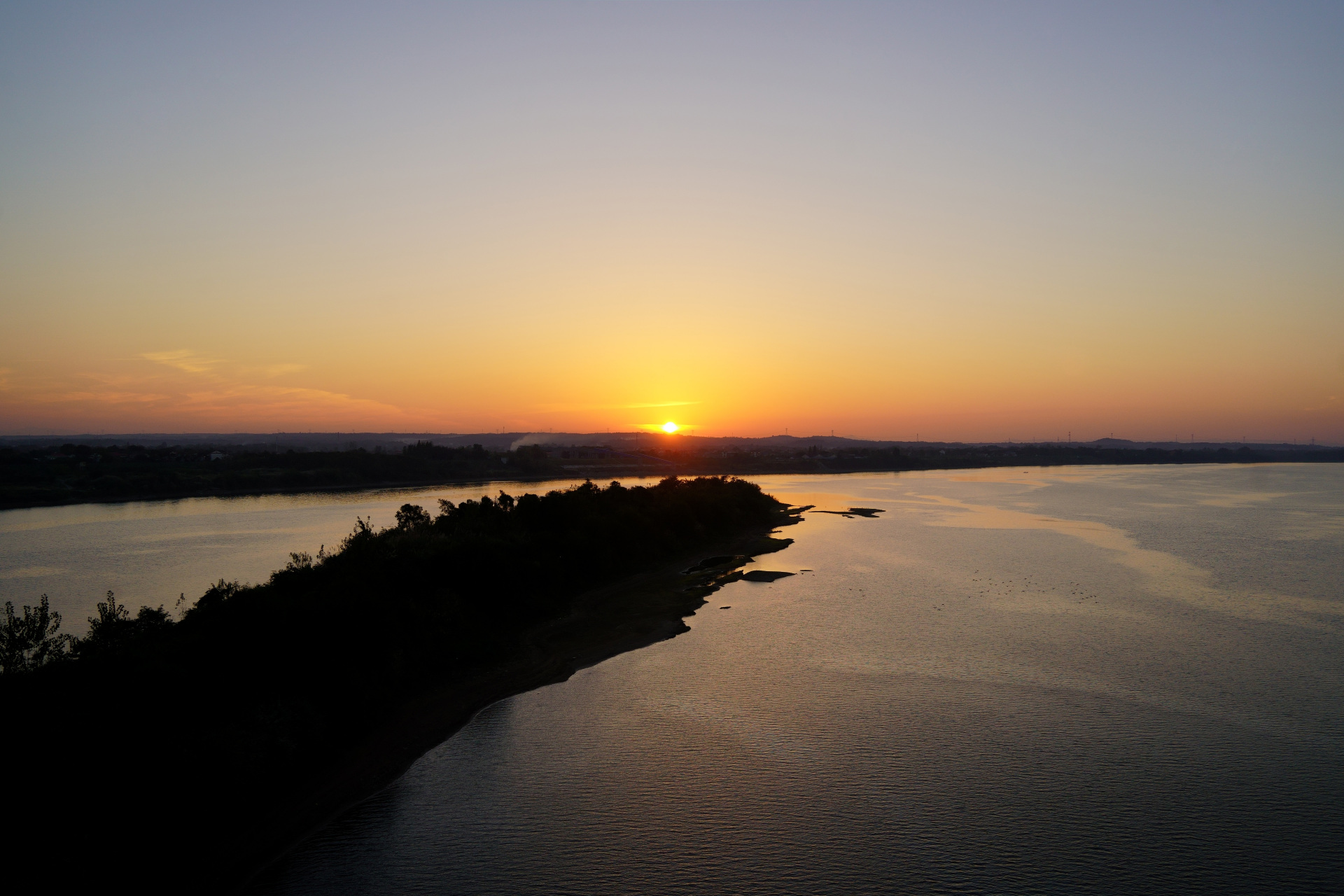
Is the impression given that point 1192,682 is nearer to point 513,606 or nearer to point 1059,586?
point 1059,586

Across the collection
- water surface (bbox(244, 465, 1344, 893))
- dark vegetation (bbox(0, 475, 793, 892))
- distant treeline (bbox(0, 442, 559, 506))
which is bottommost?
water surface (bbox(244, 465, 1344, 893))

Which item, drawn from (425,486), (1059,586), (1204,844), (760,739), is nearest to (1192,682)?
(1204,844)

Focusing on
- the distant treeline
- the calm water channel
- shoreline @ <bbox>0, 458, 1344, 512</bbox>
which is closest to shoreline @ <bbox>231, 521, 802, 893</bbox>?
the calm water channel

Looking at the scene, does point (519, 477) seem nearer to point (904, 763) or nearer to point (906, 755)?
point (906, 755)

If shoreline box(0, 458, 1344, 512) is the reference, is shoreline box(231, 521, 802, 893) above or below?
below

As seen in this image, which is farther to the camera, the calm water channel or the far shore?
the far shore

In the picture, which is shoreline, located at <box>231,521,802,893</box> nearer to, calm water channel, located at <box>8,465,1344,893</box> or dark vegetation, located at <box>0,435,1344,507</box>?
calm water channel, located at <box>8,465,1344,893</box>

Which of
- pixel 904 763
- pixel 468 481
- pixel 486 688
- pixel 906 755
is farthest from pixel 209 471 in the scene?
pixel 904 763

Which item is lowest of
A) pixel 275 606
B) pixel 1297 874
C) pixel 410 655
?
pixel 1297 874
